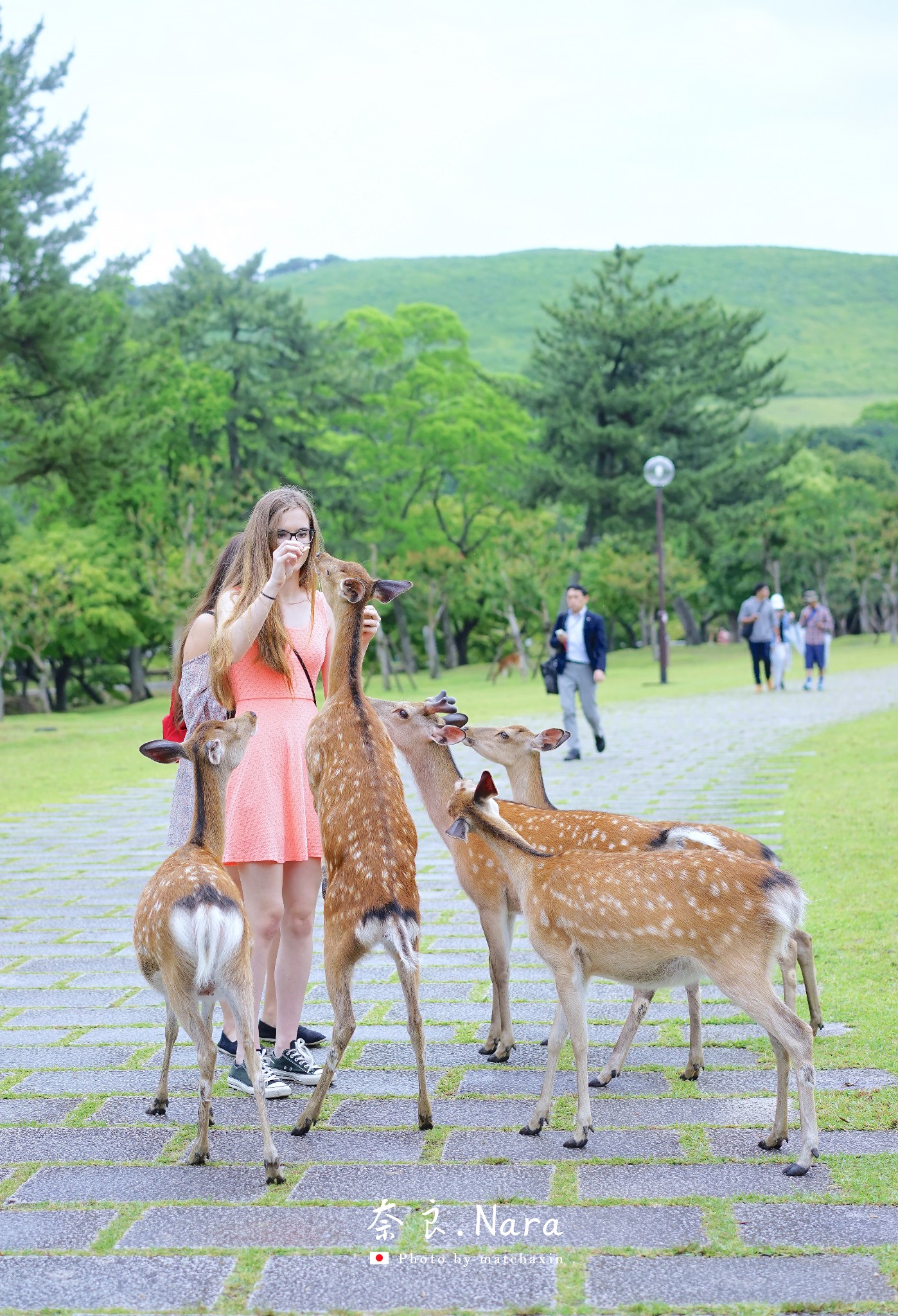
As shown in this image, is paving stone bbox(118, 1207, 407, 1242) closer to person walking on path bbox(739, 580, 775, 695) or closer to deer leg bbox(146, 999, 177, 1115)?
deer leg bbox(146, 999, 177, 1115)

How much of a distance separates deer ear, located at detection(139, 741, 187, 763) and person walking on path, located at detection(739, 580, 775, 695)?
18.8m

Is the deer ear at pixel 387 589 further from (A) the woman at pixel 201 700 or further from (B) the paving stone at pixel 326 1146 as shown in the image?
(B) the paving stone at pixel 326 1146

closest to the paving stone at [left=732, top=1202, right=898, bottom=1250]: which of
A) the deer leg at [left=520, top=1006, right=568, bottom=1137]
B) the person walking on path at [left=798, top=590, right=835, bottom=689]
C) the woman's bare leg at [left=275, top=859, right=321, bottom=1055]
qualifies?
the deer leg at [left=520, top=1006, right=568, bottom=1137]

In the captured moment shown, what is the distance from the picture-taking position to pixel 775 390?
152 feet

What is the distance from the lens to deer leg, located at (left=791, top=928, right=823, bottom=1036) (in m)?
4.38

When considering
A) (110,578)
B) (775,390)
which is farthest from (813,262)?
(110,578)

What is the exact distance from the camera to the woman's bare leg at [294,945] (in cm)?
447

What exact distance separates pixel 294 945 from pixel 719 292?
15500cm

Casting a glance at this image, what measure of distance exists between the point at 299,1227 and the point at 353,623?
2.06 metres

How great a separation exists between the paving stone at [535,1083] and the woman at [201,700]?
2.33 ft

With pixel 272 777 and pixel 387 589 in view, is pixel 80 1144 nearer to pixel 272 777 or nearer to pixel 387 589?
pixel 272 777

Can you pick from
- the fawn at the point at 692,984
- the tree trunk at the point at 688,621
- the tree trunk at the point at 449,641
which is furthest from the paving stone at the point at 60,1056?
the tree trunk at the point at 688,621

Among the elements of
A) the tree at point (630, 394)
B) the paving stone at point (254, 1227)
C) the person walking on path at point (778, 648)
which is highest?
the tree at point (630, 394)

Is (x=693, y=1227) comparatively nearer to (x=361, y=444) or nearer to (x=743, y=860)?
(x=743, y=860)
